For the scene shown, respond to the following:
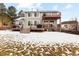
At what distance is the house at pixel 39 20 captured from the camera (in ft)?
6.49

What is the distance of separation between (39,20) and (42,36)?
0.55ft

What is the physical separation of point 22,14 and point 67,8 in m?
0.46

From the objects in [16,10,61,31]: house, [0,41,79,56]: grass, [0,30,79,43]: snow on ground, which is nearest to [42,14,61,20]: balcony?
[16,10,61,31]: house

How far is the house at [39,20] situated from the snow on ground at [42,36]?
0.06 m

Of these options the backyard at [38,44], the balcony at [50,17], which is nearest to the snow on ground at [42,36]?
the backyard at [38,44]

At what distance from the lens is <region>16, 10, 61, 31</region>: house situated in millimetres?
1979

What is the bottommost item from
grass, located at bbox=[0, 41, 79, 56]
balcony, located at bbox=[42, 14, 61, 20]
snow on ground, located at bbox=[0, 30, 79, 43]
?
grass, located at bbox=[0, 41, 79, 56]

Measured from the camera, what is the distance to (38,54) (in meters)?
1.93

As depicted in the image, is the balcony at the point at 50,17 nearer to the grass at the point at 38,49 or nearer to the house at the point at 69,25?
the house at the point at 69,25

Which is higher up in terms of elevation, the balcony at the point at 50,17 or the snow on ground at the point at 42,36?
the balcony at the point at 50,17

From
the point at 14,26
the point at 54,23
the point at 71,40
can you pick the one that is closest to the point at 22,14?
the point at 14,26

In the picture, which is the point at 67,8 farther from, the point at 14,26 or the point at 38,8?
the point at 14,26

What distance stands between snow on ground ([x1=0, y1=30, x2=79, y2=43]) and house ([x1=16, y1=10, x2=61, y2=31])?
0.21 ft

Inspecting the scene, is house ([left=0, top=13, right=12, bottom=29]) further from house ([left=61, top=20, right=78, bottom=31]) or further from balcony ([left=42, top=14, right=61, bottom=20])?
house ([left=61, top=20, right=78, bottom=31])
